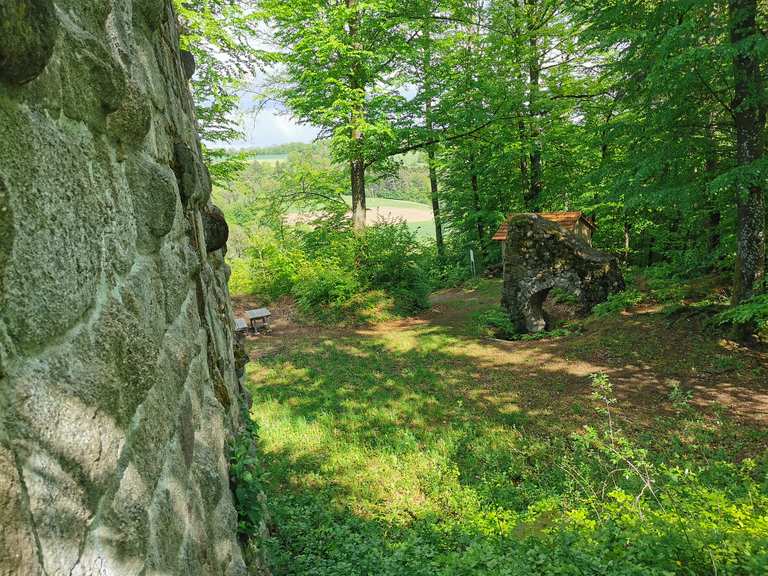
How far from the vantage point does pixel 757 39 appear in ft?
19.3

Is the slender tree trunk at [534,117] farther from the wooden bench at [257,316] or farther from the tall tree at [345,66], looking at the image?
the wooden bench at [257,316]

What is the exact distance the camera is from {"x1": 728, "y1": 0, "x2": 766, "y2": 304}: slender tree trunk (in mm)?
6613

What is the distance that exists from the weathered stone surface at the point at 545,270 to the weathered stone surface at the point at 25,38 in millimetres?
11670

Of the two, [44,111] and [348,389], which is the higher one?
[44,111]

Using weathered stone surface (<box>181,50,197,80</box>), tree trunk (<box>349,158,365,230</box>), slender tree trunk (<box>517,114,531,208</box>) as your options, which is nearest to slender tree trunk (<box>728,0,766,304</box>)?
weathered stone surface (<box>181,50,197,80</box>)

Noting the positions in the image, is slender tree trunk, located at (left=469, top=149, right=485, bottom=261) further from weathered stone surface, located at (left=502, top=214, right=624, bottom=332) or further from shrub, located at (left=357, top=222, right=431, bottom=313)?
weathered stone surface, located at (left=502, top=214, right=624, bottom=332)

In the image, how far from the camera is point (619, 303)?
10664mm

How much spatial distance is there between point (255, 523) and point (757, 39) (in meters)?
7.91

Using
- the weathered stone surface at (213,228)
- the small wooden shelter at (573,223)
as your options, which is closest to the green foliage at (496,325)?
the small wooden shelter at (573,223)

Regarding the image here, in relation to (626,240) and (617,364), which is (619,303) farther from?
(626,240)

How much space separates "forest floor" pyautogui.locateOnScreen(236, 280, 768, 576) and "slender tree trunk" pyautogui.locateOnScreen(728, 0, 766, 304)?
1279mm

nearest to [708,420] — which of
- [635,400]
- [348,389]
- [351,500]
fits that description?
[635,400]

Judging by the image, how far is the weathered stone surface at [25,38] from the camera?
794mm

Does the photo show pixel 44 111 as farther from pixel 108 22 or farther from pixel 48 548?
pixel 48 548
